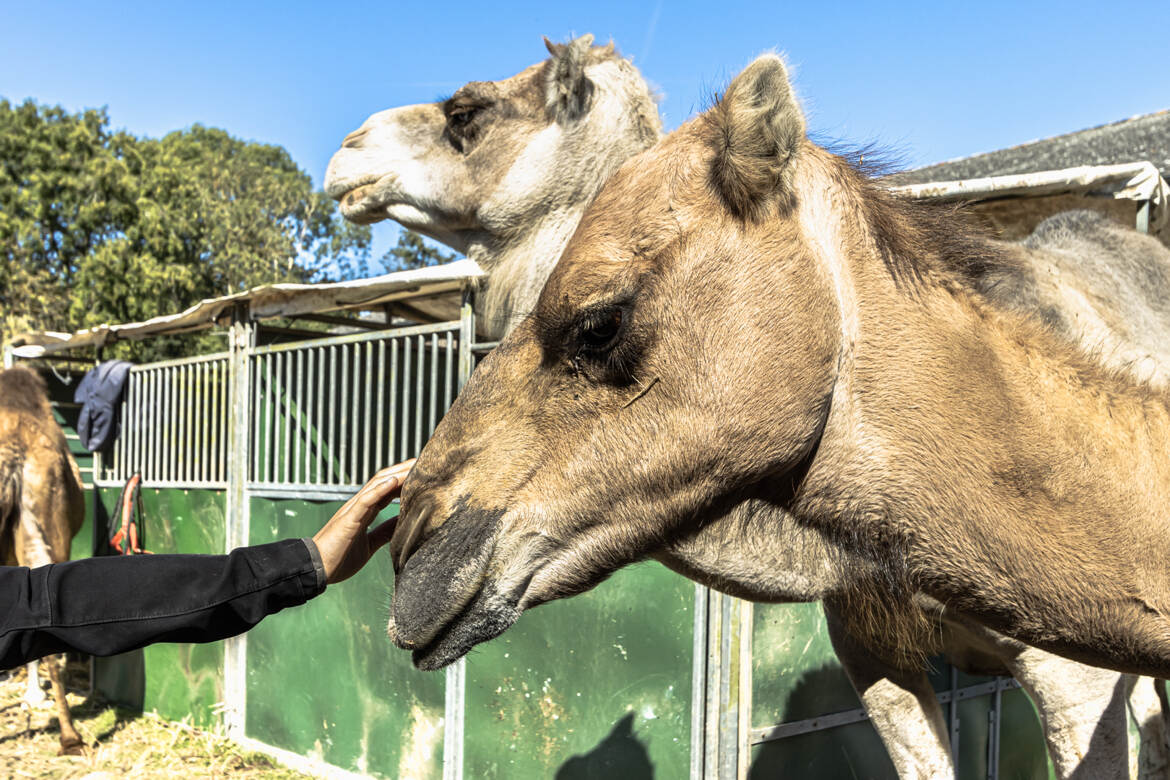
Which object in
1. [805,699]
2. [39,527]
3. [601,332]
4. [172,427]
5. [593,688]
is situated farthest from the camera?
[172,427]

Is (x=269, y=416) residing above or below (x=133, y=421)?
below

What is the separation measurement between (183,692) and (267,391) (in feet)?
8.75

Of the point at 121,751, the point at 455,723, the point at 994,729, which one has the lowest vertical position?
the point at 121,751

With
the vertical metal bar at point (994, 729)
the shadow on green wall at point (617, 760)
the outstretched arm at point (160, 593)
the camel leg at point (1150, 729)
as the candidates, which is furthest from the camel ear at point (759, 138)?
the vertical metal bar at point (994, 729)

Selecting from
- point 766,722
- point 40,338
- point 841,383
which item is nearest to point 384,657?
point 766,722

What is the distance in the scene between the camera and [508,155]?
4332 millimetres

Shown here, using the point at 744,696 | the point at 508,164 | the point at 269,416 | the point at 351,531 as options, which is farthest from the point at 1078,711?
the point at 269,416

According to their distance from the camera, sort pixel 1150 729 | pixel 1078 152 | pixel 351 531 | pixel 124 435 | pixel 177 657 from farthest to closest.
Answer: pixel 1078 152, pixel 124 435, pixel 177 657, pixel 1150 729, pixel 351 531

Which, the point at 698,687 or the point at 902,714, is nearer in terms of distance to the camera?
the point at 902,714

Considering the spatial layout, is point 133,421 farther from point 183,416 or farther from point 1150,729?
point 1150,729

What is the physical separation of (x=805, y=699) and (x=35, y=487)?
5.99 meters

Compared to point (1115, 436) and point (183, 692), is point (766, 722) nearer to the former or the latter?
A: point (1115, 436)

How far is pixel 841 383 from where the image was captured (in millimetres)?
1614

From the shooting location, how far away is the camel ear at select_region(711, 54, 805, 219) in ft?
5.17
